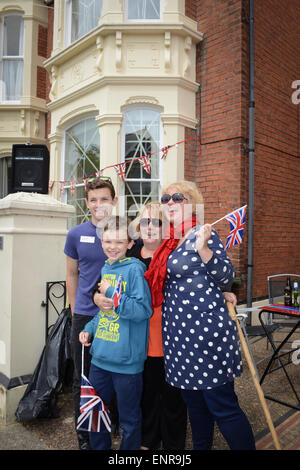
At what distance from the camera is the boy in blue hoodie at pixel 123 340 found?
1.93 m

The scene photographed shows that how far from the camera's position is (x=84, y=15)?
6.95m

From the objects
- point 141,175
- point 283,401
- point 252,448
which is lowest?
point 283,401

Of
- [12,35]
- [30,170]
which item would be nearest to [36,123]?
[12,35]

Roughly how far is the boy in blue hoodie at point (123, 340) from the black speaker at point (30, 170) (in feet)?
5.96

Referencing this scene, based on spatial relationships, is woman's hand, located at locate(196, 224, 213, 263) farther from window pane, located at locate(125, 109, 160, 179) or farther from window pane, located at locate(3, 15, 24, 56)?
window pane, located at locate(3, 15, 24, 56)

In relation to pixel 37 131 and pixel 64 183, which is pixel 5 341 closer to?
pixel 64 183

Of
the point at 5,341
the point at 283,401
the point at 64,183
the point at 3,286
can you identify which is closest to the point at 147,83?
the point at 64,183

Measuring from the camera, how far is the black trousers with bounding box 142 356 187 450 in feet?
7.09

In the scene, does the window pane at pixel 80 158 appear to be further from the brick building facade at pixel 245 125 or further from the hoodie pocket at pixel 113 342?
the hoodie pocket at pixel 113 342

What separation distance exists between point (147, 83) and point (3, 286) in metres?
4.51

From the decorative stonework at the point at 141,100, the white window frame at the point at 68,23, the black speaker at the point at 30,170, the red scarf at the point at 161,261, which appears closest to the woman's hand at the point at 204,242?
the red scarf at the point at 161,261

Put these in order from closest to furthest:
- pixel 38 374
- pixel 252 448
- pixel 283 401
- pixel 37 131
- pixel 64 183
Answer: pixel 252 448, pixel 38 374, pixel 283 401, pixel 64 183, pixel 37 131

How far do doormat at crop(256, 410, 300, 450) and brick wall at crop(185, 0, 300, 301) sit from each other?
272cm

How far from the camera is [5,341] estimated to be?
9.59 feet
